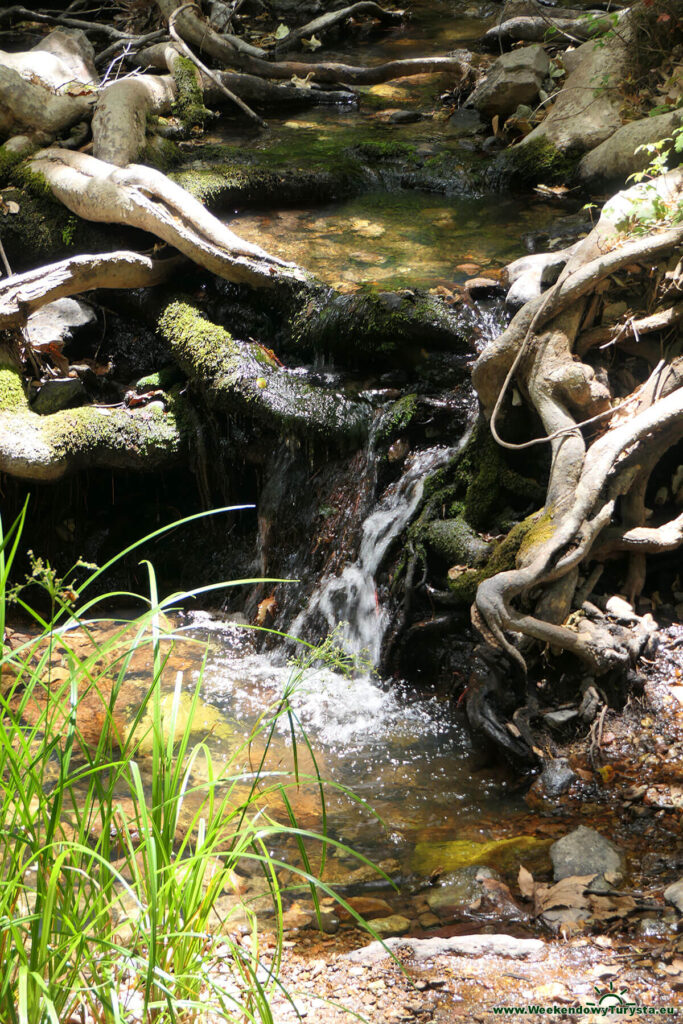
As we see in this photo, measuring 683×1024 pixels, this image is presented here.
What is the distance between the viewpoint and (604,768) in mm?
3502

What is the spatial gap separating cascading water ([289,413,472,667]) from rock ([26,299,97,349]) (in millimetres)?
2588

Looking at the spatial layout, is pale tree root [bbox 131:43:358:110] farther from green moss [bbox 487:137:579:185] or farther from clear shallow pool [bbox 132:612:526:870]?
clear shallow pool [bbox 132:612:526:870]

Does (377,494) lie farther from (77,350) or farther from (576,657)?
(77,350)

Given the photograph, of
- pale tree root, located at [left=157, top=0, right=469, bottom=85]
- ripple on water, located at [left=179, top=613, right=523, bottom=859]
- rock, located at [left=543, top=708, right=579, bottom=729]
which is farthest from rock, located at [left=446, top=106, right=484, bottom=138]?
rock, located at [left=543, top=708, right=579, bottom=729]

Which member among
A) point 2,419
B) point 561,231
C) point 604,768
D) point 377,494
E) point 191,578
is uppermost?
point 561,231

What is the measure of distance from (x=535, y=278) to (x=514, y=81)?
13.5ft

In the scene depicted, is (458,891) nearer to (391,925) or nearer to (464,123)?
(391,925)

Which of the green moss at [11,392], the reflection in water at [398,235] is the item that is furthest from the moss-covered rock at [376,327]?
the green moss at [11,392]

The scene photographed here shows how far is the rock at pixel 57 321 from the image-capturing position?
19.2 ft

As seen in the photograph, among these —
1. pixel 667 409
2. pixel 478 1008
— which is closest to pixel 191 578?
pixel 667 409

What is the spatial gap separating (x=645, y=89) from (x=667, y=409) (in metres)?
4.18

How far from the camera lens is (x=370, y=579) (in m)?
4.80

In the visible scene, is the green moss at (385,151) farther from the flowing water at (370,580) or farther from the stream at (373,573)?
the flowing water at (370,580)

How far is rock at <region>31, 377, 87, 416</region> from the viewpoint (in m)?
5.62
